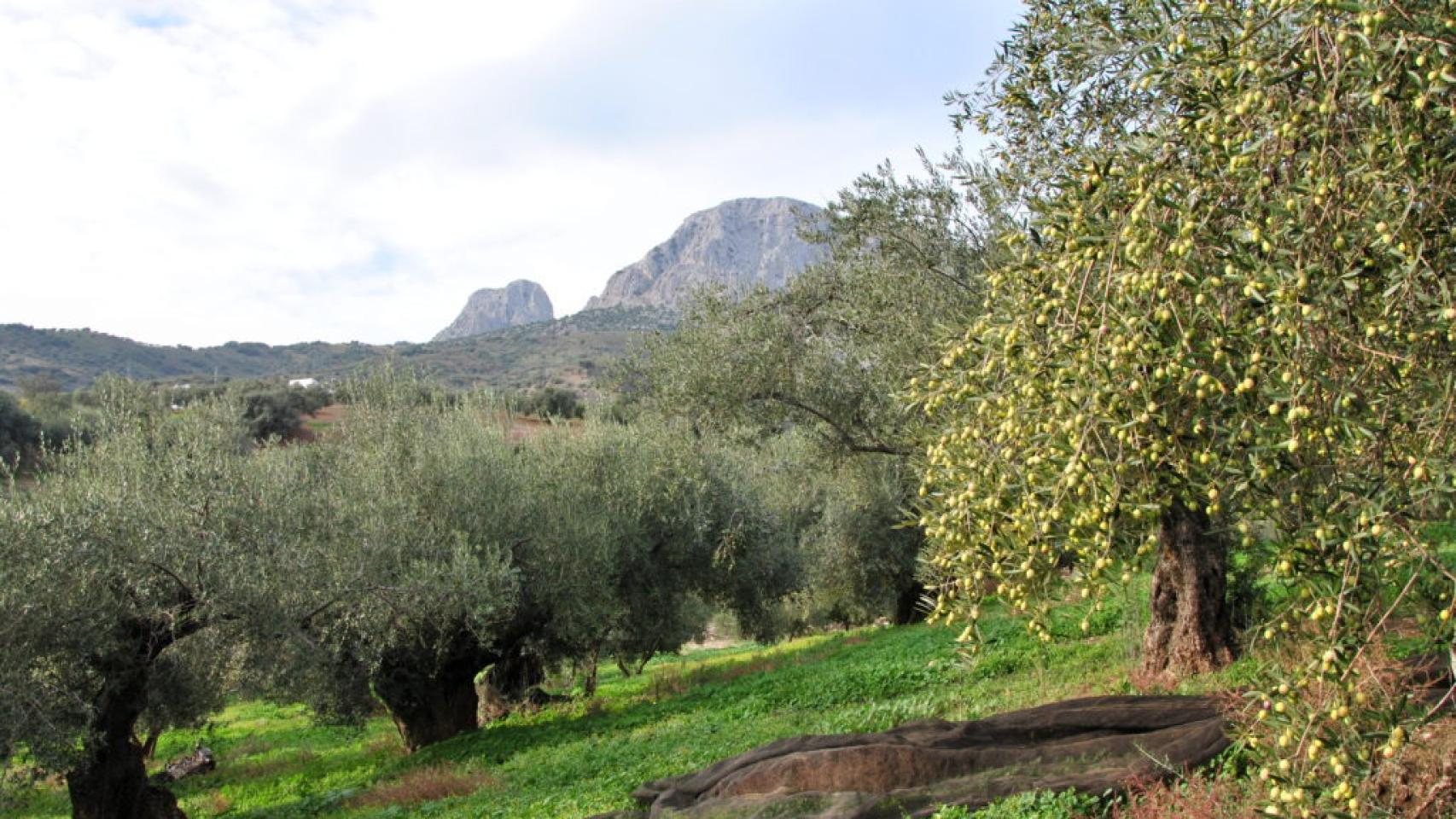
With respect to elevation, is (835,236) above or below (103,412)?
above

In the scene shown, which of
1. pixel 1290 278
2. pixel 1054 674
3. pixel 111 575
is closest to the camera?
pixel 1290 278

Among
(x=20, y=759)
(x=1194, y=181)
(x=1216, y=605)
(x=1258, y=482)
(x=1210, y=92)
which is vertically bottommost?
(x=20, y=759)

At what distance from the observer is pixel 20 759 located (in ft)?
45.3

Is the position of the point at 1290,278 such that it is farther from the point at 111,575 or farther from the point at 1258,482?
the point at 111,575

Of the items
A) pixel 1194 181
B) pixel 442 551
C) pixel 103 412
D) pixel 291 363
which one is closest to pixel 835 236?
pixel 442 551

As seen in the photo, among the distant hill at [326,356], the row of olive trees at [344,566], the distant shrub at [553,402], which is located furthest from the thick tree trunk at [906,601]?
the distant hill at [326,356]

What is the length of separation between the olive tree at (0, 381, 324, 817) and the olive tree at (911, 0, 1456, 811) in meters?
13.4

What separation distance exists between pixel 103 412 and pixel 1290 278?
20.1 m

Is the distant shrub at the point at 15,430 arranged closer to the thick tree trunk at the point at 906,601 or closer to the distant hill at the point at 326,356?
the distant hill at the point at 326,356

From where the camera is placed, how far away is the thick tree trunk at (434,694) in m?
20.9

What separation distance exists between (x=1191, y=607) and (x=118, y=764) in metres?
16.2

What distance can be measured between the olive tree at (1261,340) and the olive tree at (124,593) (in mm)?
13449

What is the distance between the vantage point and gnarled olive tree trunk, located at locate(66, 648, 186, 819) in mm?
15000

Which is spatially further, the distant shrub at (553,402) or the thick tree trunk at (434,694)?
the distant shrub at (553,402)
